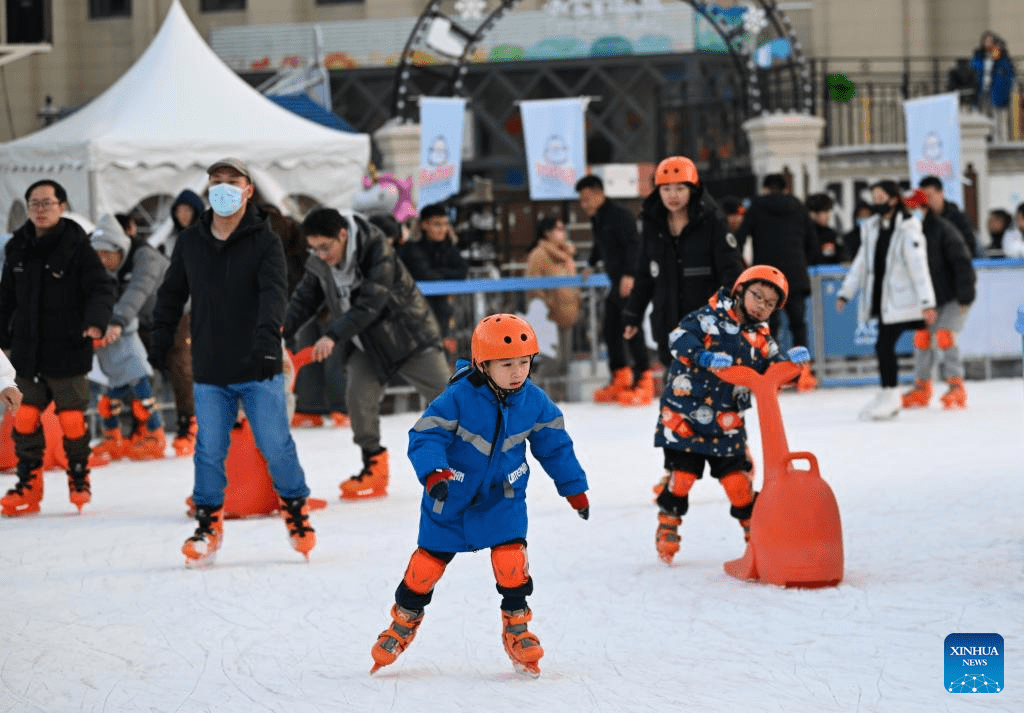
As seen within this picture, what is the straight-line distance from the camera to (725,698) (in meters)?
4.55

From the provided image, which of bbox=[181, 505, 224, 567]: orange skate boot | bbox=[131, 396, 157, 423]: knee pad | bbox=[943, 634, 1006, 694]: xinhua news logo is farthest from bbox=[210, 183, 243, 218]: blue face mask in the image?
bbox=[131, 396, 157, 423]: knee pad

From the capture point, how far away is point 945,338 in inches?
496

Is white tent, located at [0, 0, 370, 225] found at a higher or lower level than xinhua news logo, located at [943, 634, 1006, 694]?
higher

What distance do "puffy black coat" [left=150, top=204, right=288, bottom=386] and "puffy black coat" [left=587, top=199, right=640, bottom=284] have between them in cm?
643

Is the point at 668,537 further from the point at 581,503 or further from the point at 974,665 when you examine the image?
the point at 974,665

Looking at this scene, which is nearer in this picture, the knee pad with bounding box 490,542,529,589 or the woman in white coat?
the knee pad with bounding box 490,542,529,589

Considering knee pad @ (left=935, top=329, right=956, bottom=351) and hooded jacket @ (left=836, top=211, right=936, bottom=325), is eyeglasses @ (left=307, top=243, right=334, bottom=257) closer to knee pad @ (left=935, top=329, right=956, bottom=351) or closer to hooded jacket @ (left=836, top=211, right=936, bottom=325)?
hooded jacket @ (left=836, top=211, right=936, bottom=325)

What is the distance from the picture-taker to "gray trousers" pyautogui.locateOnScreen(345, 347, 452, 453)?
29.3 feet

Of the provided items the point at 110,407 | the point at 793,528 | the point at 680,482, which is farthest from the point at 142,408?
the point at 793,528

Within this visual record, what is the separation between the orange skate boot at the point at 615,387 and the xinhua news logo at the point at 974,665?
9217mm

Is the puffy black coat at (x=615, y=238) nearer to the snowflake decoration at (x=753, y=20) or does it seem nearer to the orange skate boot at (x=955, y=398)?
the orange skate boot at (x=955, y=398)

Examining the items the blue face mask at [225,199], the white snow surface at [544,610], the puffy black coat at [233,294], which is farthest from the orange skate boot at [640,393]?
the blue face mask at [225,199]

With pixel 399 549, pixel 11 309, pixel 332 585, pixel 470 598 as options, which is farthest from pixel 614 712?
pixel 11 309

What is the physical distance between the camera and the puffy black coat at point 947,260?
39.8ft
